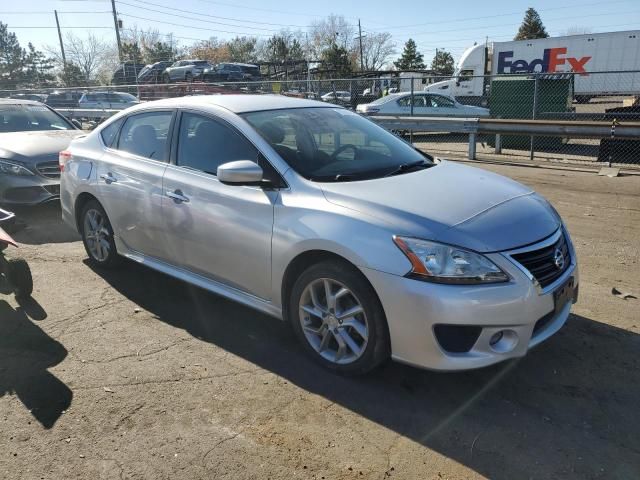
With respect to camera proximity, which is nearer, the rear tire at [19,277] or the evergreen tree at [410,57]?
the rear tire at [19,277]

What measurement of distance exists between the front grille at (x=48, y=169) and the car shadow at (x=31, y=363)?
133 inches

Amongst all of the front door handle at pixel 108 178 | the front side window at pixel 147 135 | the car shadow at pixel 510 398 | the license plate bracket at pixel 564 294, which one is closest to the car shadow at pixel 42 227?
the front door handle at pixel 108 178

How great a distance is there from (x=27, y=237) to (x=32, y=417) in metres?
4.22

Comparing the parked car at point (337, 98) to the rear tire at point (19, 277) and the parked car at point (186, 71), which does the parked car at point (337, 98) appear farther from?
the rear tire at point (19, 277)

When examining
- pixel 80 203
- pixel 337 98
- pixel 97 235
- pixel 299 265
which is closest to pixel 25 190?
pixel 80 203

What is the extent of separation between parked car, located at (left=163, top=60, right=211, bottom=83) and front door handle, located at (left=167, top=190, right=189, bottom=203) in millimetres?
29821

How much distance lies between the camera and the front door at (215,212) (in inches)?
140

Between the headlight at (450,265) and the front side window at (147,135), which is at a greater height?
the front side window at (147,135)

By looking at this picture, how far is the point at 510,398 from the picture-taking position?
308 centimetres

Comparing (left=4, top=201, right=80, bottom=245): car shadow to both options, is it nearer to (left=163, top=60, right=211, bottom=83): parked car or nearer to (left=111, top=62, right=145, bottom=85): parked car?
(left=163, top=60, right=211, bottom=83): parked car

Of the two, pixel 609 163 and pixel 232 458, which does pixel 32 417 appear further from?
pixel 609 163

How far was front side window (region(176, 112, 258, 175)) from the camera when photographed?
3.83 meters

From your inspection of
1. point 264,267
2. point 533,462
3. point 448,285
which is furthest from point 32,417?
point 533,462

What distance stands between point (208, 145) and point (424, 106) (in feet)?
50.4
